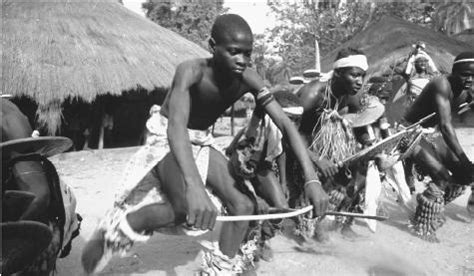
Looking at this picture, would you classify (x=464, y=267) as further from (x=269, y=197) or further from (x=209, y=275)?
(x=209, y=275)

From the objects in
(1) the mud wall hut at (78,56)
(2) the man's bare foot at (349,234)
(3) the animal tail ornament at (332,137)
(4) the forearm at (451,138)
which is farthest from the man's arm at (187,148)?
(1) the mud wall hut at (78,56)

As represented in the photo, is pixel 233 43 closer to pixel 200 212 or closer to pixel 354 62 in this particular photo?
pixel 200 212

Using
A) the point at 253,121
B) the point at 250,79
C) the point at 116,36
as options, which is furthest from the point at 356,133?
the point at 116,36

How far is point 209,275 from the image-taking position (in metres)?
2.71

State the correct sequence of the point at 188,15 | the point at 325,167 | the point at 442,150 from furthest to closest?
the point at 188,15
the point at 442,150
the point at 325,167

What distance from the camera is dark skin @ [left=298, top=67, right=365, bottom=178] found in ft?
11.6

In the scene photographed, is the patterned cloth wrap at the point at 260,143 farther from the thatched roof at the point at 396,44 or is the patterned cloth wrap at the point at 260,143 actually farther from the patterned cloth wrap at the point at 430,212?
the thatched roof at the point at 396,44

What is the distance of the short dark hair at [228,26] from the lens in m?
2.42

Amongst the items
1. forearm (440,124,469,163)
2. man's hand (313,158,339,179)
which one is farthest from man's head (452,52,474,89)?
man's hand (313,158,339,179)

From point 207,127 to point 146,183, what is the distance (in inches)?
21.2

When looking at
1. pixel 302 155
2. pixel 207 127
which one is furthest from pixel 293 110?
pixel 302 155

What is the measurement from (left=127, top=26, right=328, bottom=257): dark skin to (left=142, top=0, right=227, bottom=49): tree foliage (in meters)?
20.2

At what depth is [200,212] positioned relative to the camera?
1979 millimetres

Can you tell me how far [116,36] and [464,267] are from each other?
9.62 metres
